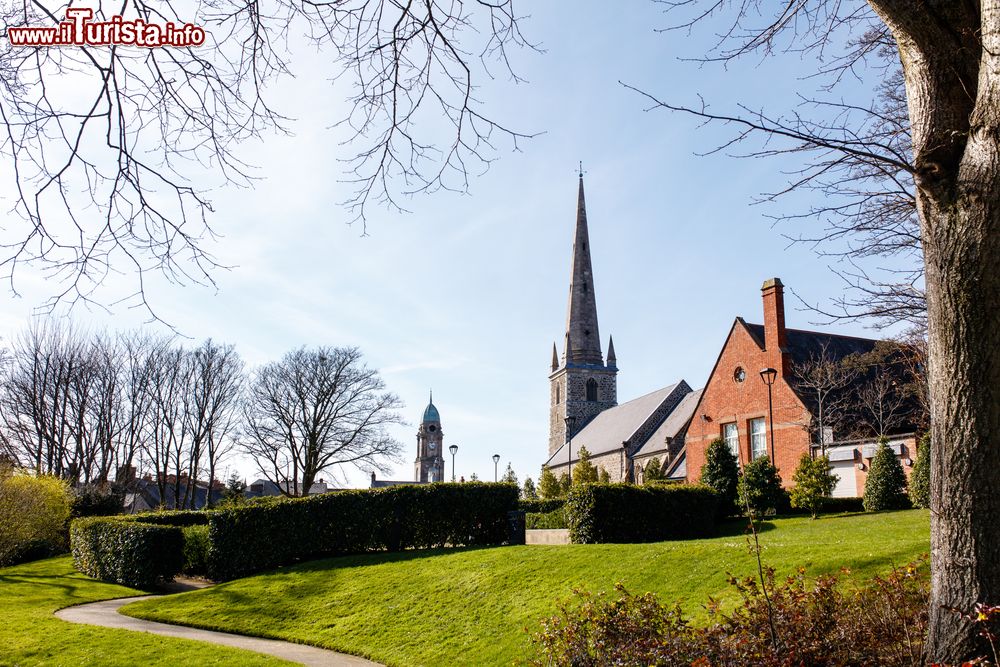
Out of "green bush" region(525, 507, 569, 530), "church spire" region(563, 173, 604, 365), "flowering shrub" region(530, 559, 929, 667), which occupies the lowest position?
"green bush" region(525, 507, 569, 530)

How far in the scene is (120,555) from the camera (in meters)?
22.3

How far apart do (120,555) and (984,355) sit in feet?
77.9

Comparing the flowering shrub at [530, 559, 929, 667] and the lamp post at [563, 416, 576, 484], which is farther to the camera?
the lamp post at [563, 416, 576, 484]

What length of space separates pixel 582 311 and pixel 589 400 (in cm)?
902

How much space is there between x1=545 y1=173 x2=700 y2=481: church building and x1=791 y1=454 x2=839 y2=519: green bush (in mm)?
28392

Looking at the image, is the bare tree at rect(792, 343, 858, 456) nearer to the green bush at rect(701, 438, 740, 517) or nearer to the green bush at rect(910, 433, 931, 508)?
the green bush at rect(701, 438, 740, 517)

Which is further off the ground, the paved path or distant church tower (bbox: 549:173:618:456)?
distant church tower (bbox: 549:173:618:456)

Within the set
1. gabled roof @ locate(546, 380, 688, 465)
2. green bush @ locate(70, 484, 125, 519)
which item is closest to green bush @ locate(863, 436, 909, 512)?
gabled roof @ locate(546, 380, 688, 465)

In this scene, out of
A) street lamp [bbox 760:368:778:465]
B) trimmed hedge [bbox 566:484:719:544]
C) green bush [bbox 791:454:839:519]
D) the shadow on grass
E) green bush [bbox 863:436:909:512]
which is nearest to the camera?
trimmed hedge [bbox 566:484:719:544]

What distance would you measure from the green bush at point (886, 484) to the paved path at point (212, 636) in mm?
15949

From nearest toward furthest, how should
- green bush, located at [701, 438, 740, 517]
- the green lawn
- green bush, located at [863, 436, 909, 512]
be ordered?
the green lawn → green bush, located at [863, 436, 909, 512] → green bush, located at [701, 438, 740, 517]

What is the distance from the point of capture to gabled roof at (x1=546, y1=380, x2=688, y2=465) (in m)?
52.4

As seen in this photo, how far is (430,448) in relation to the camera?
350 ft

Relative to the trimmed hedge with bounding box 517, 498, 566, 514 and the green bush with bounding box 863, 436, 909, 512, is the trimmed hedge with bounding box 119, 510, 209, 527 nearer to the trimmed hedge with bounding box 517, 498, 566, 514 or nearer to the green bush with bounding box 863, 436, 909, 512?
the trimmed hedge with bounding box 517, 498, 566, 514
